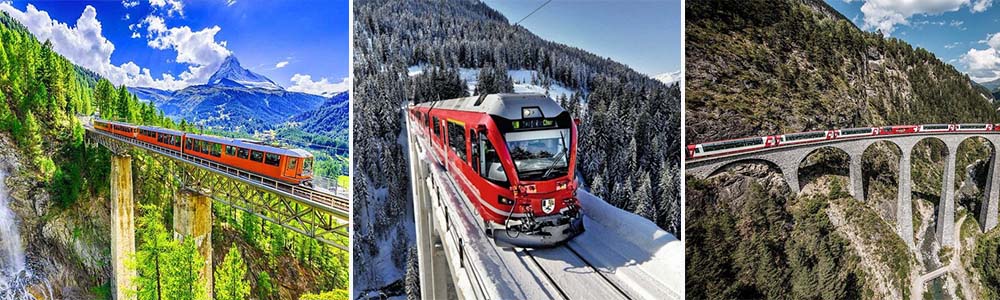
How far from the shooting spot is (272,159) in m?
4.54

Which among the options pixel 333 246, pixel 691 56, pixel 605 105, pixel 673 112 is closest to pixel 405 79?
pixel 333 246

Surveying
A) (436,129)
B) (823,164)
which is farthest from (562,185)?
(823,164)

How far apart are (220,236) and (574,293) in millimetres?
3548

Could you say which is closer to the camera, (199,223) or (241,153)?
(241,153)

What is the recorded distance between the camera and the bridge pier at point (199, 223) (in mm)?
5488

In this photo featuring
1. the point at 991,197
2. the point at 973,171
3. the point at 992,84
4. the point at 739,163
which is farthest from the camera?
the point at 973,171

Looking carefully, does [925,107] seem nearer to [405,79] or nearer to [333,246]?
[405,79]

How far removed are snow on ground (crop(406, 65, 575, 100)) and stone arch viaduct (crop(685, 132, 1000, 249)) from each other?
2.02 m

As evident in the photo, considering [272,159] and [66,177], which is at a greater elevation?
[272,159]

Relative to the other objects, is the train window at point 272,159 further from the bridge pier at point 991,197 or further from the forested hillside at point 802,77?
the bridge pier at point 991,197

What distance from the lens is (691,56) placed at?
6.93 meters

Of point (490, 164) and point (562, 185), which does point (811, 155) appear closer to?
point (562, 185)

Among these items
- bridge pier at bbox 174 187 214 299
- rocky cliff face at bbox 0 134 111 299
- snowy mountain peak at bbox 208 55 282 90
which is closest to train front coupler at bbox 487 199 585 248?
snowy mountain peak at bbox 208 55 282 90

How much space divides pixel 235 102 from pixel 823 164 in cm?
853
